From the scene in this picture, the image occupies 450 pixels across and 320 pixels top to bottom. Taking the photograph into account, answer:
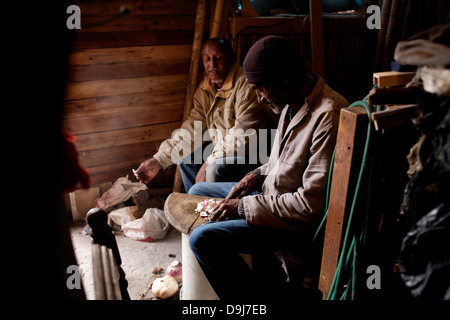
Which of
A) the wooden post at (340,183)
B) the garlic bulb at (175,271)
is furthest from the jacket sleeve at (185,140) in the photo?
the wooden post at (340,183)

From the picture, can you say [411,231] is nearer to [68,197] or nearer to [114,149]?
[114,149]

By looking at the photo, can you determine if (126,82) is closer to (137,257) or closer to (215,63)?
(215,63)

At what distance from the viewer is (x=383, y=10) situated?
404 cm

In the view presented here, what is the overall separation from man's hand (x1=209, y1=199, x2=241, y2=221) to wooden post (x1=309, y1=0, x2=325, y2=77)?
7.25ft

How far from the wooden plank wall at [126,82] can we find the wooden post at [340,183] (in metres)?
2.43

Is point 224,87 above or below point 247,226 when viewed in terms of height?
above

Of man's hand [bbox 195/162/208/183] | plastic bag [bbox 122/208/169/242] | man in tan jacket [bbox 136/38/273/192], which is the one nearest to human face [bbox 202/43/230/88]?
man in tan jacket [bbox 136/38/273/192]

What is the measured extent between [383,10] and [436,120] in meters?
3.29

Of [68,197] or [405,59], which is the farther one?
[68,197]

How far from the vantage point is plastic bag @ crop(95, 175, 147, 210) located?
161 inches

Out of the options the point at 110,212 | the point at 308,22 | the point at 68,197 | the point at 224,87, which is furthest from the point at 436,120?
the point at 68,197

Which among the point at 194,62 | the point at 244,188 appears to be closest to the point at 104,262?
the point at 244,188

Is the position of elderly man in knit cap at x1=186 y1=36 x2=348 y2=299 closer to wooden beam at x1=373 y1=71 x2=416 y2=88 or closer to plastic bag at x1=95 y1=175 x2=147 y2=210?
wooden beam at x1=373 y1=71 x2=416 y2=88
